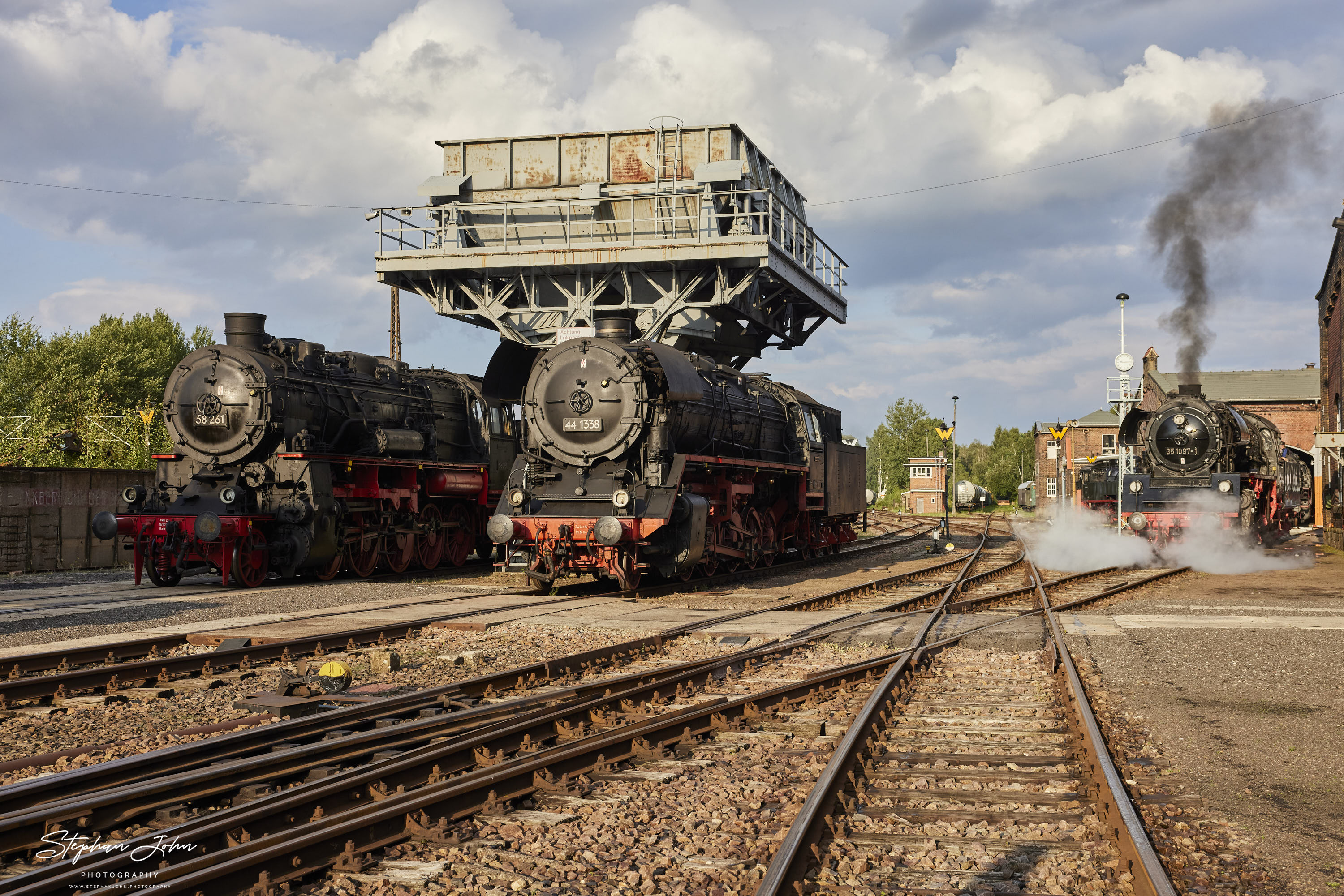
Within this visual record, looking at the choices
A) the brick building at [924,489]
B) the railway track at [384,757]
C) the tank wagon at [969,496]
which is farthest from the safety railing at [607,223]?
the tank wagon at [969,496]

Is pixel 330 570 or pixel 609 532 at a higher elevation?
pixel 609 532

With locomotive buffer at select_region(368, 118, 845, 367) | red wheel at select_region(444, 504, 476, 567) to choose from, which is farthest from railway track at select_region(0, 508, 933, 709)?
locomotive buffer at select_region(368, 118, 845, 367)

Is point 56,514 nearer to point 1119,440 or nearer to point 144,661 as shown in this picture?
point 144,661

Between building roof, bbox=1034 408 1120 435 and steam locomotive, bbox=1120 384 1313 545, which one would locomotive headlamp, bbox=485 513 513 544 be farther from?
building roof, bbox=1034 408 1120 435

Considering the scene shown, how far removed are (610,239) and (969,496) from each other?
185 ft

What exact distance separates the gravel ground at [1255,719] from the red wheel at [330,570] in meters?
11.7

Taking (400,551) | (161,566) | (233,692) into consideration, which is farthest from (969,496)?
(233,692)

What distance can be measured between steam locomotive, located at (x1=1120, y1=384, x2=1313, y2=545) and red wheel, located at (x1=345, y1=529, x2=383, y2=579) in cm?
1485

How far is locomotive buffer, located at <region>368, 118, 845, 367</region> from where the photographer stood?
25.4 metres

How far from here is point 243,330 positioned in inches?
656

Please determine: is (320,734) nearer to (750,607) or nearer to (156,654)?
(156,654)

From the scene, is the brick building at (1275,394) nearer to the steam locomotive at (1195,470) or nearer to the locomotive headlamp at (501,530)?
the steam locomotive at (1195,470)

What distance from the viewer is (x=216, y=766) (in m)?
5.05

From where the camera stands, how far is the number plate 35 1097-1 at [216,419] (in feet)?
52.6
